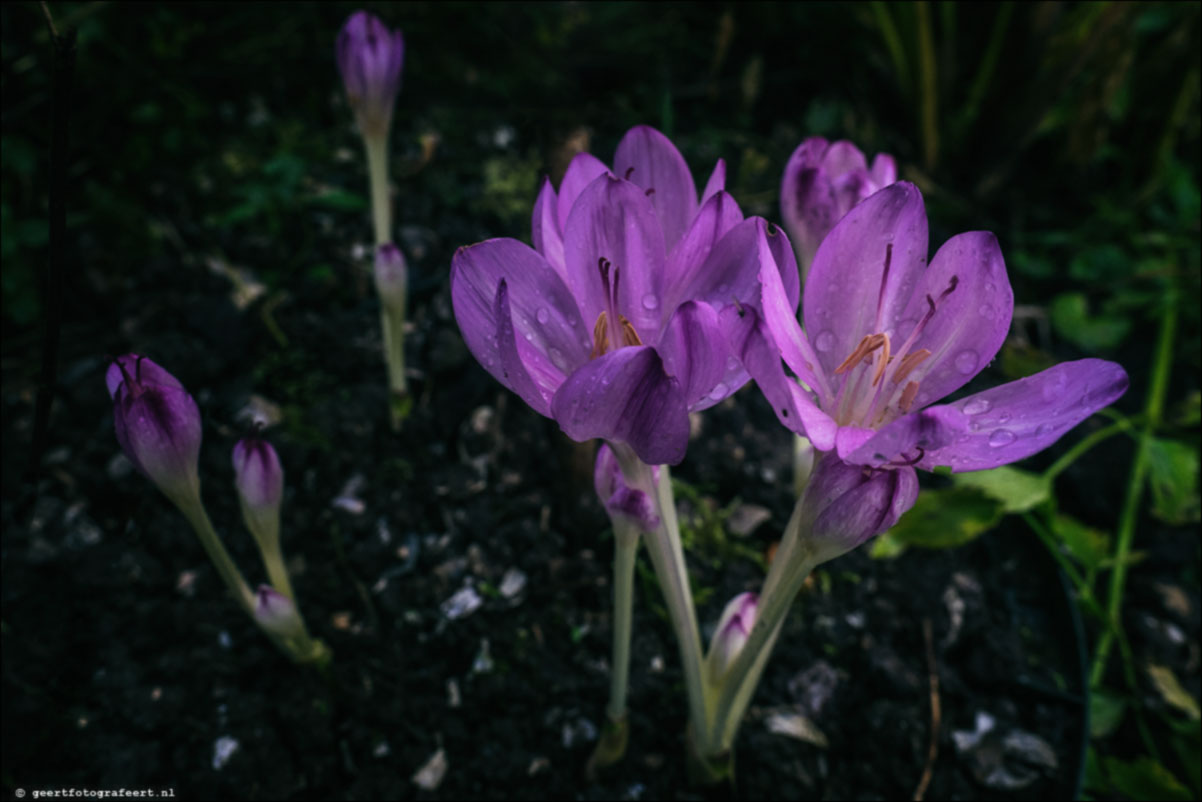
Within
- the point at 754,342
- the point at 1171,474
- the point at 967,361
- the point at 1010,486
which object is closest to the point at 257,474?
the point at 754,342

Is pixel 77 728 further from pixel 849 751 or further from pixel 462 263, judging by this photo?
pixel 849 751

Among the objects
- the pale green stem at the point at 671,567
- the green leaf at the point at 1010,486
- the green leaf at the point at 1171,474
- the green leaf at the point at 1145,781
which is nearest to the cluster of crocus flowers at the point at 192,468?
the pale green stem at the point at 671,567

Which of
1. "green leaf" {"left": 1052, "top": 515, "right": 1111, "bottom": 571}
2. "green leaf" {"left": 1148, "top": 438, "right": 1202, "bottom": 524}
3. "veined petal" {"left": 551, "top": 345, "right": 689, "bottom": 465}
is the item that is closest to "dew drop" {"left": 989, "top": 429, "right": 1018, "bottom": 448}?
"veined petal" {"left": 551, "top": 345, "right": 689, "bottom": 465}

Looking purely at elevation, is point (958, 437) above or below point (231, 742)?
above

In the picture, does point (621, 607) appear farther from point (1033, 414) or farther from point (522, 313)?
point (1033, 414)

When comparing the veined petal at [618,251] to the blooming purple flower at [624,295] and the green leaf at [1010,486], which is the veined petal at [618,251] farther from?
the green leaf at [1010,486]

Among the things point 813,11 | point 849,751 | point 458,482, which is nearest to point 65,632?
point 458,482
